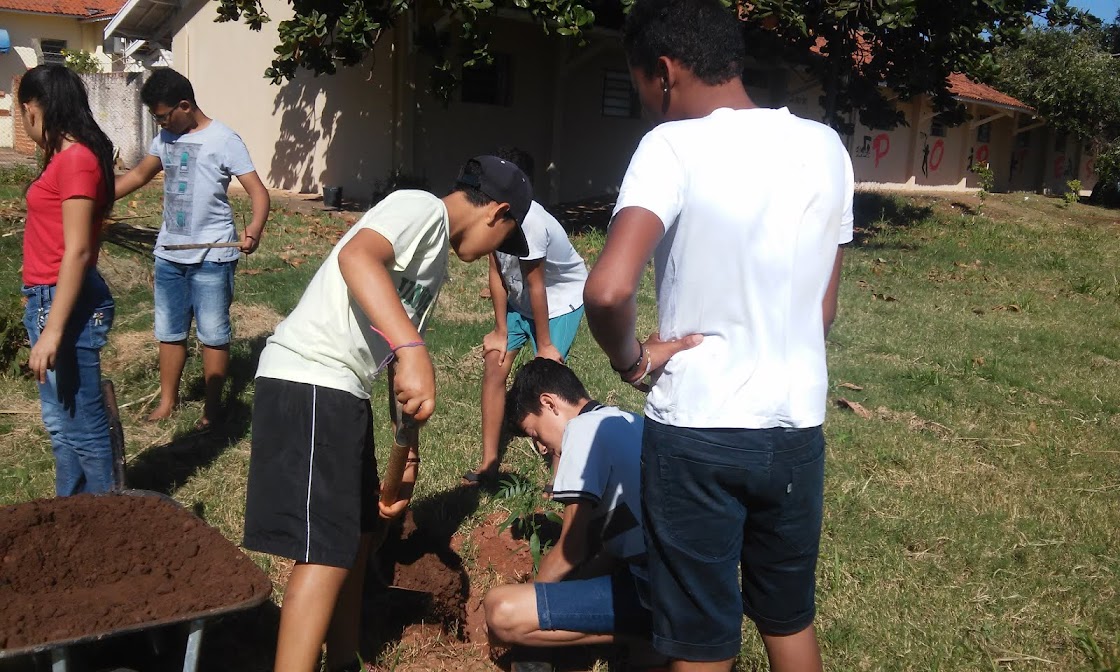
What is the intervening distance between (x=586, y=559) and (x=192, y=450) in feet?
8.66

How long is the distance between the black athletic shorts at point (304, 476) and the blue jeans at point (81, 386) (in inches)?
49.5

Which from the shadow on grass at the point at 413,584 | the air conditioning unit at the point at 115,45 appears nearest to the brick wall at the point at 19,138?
the air conditioning unit at the point at 115,45

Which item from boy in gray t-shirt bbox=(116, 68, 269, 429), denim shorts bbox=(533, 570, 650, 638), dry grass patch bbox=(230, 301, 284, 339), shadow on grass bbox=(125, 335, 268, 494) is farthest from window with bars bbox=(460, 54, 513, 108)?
denim shorts bbox=(533, 570, 650, 638)

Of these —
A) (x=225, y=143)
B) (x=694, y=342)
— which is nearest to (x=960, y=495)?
(x=694, y=342)

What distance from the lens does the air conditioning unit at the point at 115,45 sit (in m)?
25.0

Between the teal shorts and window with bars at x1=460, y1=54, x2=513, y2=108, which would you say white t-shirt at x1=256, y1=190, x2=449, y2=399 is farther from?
window with bars at x1=460, y1=54, x2=513, y2=108

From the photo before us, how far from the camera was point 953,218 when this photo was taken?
54.3 feet

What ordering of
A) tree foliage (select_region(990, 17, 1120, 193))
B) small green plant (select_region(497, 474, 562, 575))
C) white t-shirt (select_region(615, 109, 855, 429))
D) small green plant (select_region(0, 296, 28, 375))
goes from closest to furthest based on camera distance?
white t-shirt (select_region(615, 109, 855, 429)) → small green plant (select_region(497, 474, 562, 575)) → small green plant (select_region(0, 296, 28, 375)) → tree foliage (select_region(990, 17, 1120, 193))

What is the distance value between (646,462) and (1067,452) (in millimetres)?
4127

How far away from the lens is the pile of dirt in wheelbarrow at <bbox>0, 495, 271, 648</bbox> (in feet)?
7.86

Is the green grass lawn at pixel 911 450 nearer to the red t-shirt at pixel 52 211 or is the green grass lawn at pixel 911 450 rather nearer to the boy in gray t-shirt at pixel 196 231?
the boy in gray t-shirt at pixel 196 231

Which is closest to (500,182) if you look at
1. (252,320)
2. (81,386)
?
(81,386)

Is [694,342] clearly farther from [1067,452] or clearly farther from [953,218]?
[953,218]

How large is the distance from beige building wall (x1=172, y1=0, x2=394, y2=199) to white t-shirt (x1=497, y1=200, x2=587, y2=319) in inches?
428
